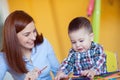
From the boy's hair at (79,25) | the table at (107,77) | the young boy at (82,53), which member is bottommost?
the table at (107,77)

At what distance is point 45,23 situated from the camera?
71.2 inches

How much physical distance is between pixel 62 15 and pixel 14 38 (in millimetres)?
756

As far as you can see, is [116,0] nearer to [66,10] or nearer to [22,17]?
[66,10]

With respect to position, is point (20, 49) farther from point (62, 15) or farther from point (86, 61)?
point (62, 15)

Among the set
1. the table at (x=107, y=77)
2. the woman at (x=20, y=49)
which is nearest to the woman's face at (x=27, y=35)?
the woman at (x=20, y=49)

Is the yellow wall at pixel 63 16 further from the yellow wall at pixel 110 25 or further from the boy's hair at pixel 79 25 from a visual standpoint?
the boy's hair at pixel 79 25

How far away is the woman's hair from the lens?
1076 mm

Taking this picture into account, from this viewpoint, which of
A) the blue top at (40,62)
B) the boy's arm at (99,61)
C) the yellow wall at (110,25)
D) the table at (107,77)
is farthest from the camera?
the yellow wall at (110,25)

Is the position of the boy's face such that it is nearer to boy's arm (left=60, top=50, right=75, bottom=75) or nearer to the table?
boy's arm (left=60, top=50, right=75, bottom=75)

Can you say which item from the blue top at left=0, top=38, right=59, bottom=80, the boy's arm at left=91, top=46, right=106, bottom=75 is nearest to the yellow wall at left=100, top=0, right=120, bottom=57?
the blue top at left=0, top=38, right=59, bottom=80

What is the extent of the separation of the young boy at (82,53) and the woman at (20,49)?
0.15 meters

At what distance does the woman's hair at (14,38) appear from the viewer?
1.08 m

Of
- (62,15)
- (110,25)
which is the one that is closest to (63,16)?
(62,15)

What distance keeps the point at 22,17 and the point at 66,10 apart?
73cm
